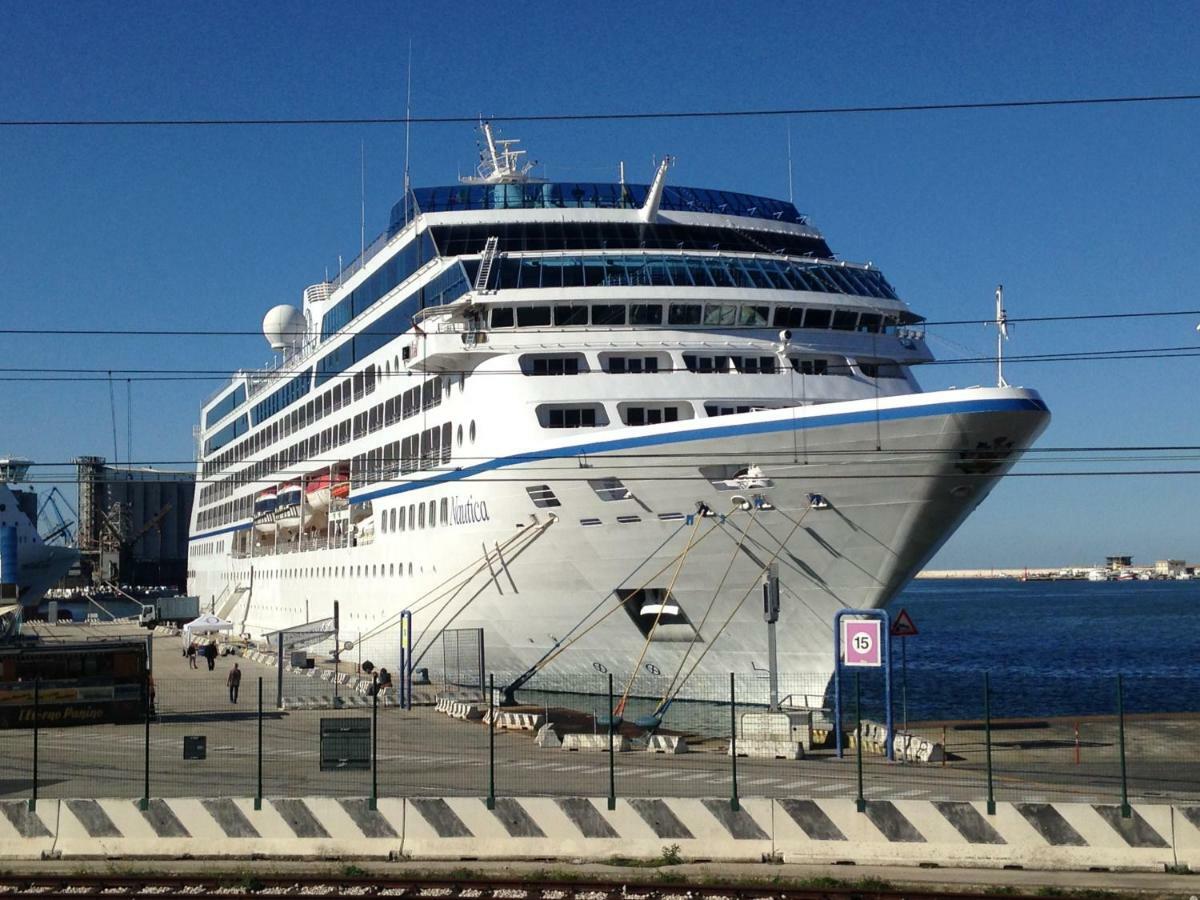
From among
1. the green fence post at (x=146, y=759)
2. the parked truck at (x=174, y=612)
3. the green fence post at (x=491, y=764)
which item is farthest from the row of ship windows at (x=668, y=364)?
the parked truck at (x=174, y=612)

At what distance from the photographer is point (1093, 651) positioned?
70.2m

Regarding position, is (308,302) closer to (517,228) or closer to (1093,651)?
(517,228)

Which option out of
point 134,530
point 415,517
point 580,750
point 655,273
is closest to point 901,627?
point 580,750

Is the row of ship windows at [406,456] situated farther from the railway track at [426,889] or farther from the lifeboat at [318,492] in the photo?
the railway track at [426,889]

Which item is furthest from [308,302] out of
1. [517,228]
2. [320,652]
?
[517,228]

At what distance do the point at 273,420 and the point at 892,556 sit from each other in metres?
38.1

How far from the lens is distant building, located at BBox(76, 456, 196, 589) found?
142375 mm

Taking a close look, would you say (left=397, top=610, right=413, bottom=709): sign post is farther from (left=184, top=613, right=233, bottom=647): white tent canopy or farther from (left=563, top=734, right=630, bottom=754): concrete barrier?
(left=184, top=613, right=233, bottom=647): white tent canopy

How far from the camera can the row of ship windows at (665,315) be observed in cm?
3059

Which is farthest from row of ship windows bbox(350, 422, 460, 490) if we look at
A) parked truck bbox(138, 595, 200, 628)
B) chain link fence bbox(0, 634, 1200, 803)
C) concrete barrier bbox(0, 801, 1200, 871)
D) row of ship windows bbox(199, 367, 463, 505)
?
parked truck bbox(138, 595, 200, 628)

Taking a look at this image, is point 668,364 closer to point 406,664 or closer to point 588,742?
point 588,742

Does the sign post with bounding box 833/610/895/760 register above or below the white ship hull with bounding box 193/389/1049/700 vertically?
below

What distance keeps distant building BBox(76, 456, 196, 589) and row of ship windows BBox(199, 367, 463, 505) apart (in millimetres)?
79329

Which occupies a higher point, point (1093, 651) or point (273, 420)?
point (273, 420)
